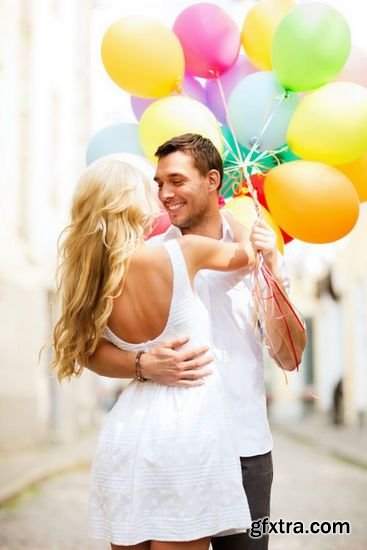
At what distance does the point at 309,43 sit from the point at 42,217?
1316cm

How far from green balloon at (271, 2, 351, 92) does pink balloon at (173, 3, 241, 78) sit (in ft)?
0.94

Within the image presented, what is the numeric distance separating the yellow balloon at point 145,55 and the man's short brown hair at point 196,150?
0.78m

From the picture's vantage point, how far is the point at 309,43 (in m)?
3.37

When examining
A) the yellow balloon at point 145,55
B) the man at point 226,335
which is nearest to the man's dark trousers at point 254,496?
the man at point 226,335

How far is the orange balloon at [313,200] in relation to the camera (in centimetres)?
323

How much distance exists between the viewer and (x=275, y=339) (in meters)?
2.82

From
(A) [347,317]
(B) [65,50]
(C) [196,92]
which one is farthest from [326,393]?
(C) [196,92]

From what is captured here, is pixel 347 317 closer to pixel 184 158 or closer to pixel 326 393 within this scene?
pixel 326 393

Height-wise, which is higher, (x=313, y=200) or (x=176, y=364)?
(x=313, y=200)

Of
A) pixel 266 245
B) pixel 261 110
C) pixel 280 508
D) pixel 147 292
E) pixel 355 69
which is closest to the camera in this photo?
pixel 147 292

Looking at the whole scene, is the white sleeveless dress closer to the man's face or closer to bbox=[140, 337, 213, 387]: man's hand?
Result: bbox=[140, 337, 213, 387]: man's hand

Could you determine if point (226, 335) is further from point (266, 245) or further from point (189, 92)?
point (189, 92)

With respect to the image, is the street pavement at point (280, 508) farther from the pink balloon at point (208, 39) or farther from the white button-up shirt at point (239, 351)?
the pink balloon at point (208, 39)

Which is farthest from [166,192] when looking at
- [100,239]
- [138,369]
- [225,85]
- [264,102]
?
[225,85]
